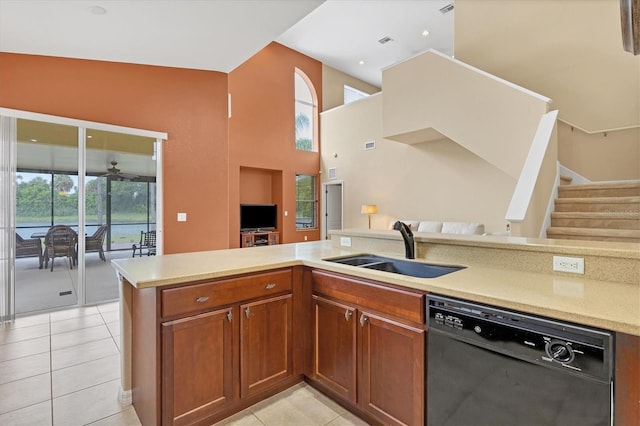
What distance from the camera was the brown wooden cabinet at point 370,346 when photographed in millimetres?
1539

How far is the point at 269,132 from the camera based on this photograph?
323 inches

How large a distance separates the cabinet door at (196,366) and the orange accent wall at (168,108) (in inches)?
120

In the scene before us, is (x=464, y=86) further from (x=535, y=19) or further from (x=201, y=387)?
(x=201, y=387)

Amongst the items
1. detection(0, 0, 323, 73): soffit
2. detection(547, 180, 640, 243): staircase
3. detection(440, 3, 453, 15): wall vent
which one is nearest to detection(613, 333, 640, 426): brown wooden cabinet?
detection(547, 180, 640, 243): staircase

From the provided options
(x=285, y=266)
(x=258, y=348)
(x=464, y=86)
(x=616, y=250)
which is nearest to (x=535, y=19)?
(x=464, y=86)

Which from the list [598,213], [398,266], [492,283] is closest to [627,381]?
[492,283]

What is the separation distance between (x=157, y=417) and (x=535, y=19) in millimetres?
7160

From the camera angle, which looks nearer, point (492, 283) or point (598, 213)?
point (492, 283)

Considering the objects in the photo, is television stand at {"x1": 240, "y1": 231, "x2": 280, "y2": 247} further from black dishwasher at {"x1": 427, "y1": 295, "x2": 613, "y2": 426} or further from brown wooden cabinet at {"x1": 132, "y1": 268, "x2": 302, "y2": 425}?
black dishwasher at {"x1": 427, "y1": 295, "x2": 613, "y2": 426}

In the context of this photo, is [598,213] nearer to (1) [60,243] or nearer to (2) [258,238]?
(1) [60,243]

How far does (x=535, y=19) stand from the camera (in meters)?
5.34

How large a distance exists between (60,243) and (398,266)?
407cm

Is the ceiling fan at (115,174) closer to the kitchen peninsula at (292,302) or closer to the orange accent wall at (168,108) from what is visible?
the orange accent wall at (168,108)

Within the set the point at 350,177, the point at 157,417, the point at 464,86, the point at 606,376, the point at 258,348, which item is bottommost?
the point at 157,417
